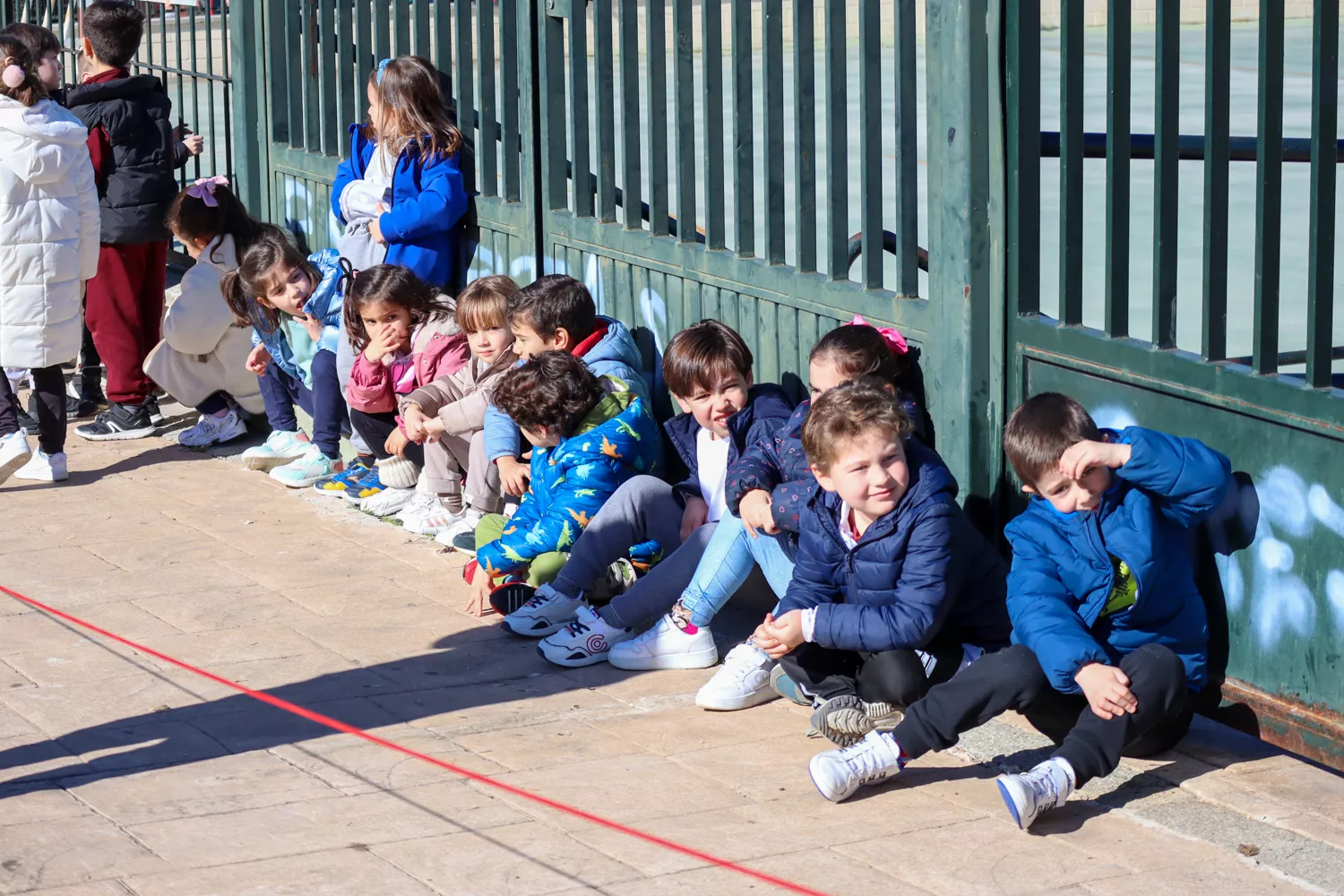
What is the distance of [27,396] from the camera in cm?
891

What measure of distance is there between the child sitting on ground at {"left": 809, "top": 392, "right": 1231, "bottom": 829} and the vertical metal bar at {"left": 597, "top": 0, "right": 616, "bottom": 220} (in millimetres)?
2410

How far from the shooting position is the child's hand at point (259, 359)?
743 cm

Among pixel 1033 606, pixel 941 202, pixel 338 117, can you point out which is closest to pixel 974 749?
pixel 1033 606

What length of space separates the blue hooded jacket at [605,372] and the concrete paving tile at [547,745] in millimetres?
1362

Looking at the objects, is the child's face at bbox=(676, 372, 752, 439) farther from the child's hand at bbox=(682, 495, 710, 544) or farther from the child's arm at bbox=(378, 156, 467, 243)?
the child's arm at bbox=(378, 156, 467, 243)

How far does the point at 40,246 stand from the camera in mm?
7016

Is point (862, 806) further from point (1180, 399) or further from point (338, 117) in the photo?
point (338, 117)

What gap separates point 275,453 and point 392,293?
4.54 ft

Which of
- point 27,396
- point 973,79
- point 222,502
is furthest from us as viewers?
point 27,396

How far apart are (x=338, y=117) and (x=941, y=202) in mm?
3784

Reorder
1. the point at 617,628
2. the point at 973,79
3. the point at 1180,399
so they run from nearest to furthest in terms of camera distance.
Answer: the point at 1180,399 → the point at 973,79 → the point at 617,628

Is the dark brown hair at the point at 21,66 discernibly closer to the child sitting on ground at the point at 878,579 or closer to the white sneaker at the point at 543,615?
the white sneaker at the point at 543,615

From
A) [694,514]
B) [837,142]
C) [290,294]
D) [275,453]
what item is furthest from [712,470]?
[275,453]

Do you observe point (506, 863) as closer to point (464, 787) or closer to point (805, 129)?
point (464, 787)
